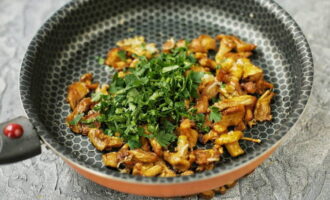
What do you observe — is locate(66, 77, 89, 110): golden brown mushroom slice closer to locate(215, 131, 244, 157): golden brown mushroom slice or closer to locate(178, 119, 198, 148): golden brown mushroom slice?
locate(178, 119, 198, 148): golden brown mushroom slice

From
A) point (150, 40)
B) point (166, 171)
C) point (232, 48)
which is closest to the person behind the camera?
point (166, 171)

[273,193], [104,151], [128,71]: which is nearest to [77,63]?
[128,71]

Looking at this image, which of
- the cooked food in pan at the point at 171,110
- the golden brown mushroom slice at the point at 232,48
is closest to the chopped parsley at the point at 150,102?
the cooked food in pan at the point at 171,110

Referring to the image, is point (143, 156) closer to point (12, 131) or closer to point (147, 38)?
point (12, 131)

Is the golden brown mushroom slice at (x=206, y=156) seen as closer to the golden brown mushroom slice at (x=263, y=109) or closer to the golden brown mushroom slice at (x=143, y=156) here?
the golden brown mushroom slice at (x=143, y=156)

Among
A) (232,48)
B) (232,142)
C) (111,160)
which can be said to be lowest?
(111,160)

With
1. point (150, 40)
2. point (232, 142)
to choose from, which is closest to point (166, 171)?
point (232, 142)
